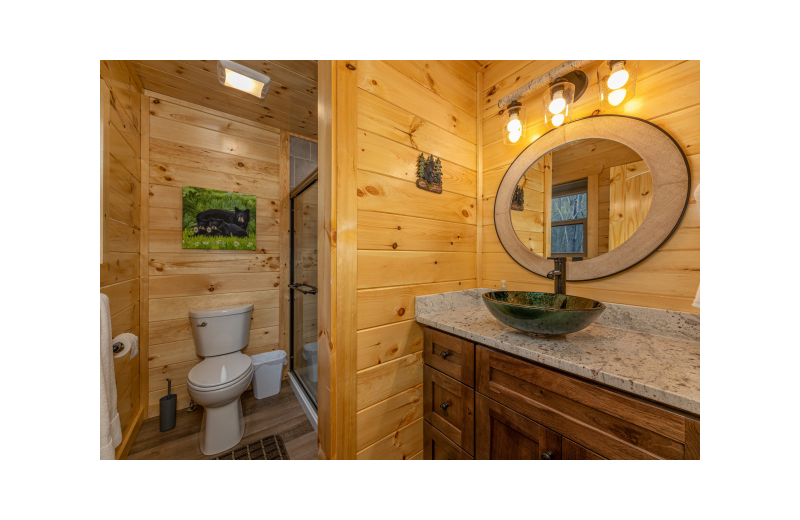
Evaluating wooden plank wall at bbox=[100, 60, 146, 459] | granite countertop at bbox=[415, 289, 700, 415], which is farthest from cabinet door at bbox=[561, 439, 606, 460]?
wooden plank wall at bbox=[100, 60, 146, 459]

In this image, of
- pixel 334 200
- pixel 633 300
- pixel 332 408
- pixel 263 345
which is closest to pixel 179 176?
pixel 263 345

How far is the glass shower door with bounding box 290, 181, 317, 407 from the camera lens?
5.33 ft

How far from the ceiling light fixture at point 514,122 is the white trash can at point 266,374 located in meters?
2.22

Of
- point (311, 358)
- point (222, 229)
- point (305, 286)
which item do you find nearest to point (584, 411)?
point (311, 358)

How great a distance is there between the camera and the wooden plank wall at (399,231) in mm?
974

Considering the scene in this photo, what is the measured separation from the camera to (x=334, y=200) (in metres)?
0.89

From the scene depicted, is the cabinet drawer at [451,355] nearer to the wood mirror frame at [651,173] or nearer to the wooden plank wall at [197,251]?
the wood mirror frame at [651,173]

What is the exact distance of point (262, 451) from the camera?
138 cm

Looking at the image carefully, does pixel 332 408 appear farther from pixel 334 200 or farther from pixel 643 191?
pixel 643 191

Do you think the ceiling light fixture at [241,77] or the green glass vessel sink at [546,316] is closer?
the green glass vessel sink at [546,316]

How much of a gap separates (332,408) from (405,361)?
35cm

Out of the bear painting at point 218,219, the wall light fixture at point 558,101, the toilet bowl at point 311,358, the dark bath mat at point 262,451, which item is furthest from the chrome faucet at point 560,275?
the bear painting at point 218,219

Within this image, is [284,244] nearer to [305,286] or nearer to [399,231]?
[305,286]

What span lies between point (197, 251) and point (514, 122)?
2.24 meters
